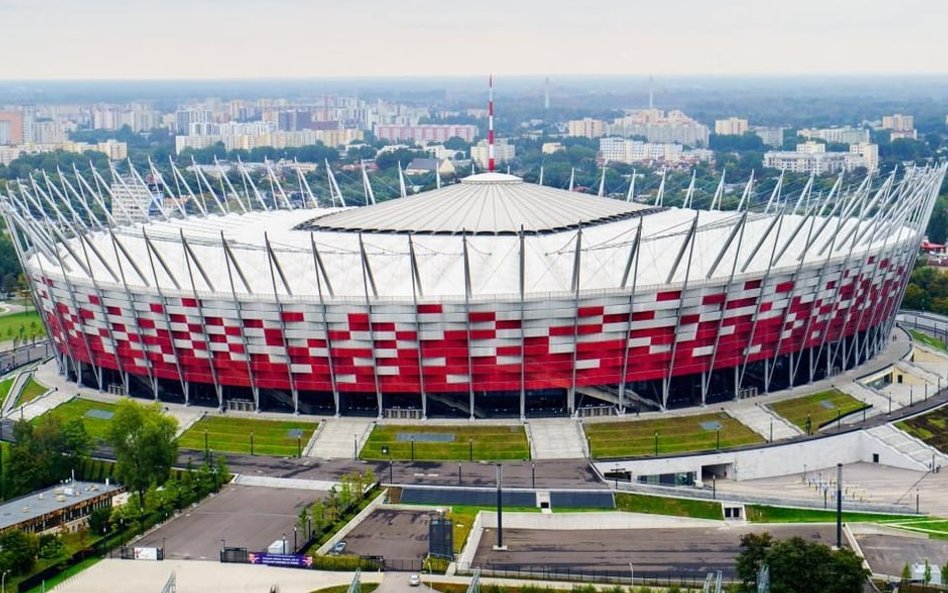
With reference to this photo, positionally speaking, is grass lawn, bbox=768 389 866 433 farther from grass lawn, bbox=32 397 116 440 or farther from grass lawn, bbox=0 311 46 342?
grass lawn, bbox=0 311 46 342

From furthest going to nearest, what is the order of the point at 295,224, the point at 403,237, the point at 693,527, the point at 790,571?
the point at 295,224, the point at 403,237, the point at 693,527, the point at 790,571

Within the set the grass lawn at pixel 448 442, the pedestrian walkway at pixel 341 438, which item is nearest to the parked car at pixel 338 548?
the grass lawn at pixel 448 442

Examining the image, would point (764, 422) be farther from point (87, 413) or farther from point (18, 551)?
point (18, 551)

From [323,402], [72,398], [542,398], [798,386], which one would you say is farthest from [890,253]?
[72,398]

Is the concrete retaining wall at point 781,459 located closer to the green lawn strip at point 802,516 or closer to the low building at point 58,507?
the green lawn strip at point 802,516

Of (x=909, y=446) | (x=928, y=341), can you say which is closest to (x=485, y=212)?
(x=909, y=446)

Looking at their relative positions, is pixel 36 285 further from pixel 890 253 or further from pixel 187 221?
pixel 890 253

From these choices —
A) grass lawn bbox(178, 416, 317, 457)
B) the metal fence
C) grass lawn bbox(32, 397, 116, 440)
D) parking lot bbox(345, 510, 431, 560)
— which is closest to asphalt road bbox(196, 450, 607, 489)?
grass lawn bbox(178, 416, 317, 457)
